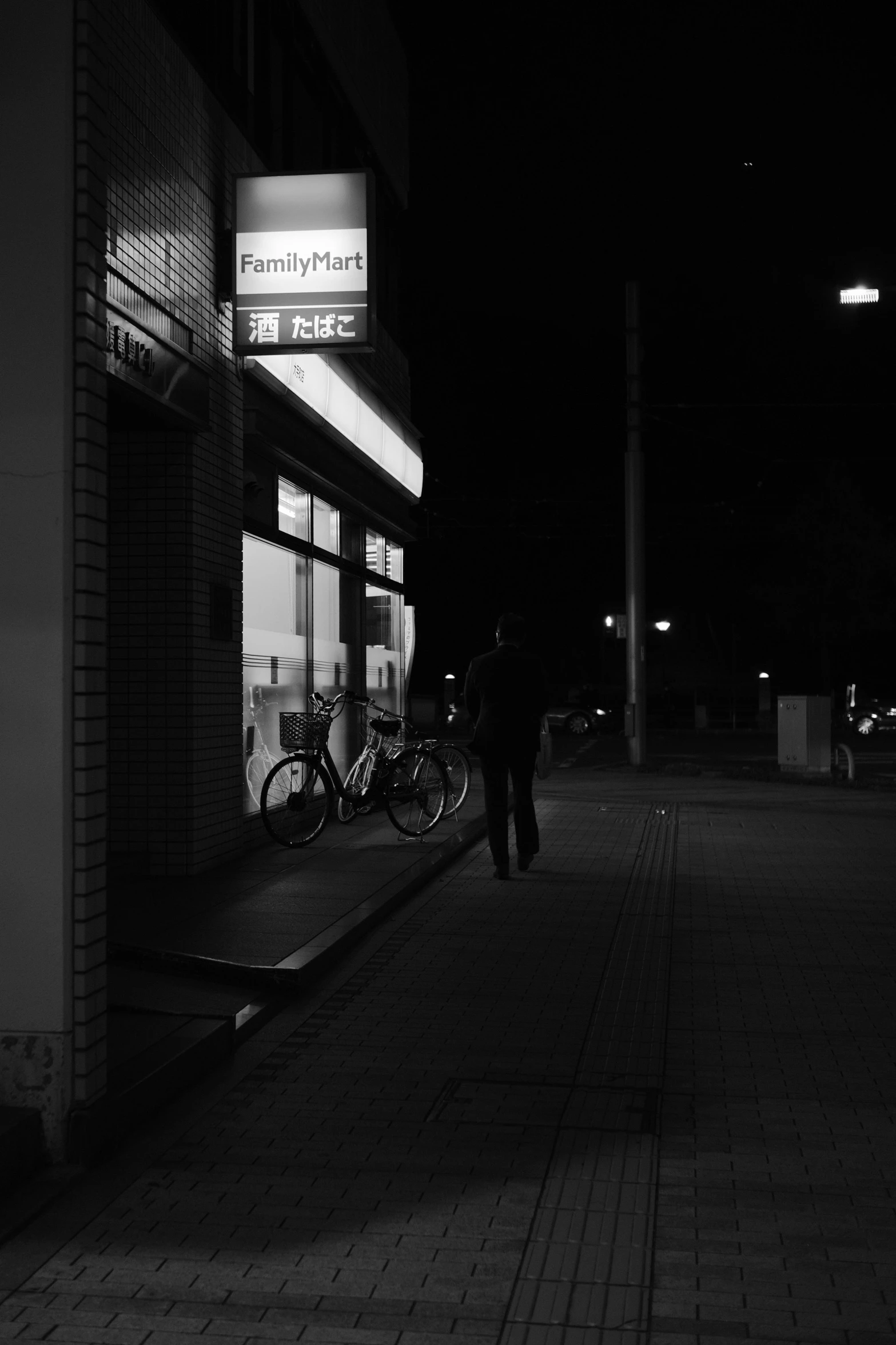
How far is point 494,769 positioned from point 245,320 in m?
3.74

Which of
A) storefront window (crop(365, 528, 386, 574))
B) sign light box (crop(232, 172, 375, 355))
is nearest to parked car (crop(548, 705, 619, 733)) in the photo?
storefront window (crop(365, 528, 386, 574))

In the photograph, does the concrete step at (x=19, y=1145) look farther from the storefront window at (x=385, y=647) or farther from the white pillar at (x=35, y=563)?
the storefront window at (x=385, y=647)

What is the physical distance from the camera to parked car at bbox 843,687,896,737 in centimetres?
4353

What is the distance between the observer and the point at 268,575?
12578mm

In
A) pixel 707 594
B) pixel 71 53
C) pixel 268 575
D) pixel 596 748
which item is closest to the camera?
pixel 71 53

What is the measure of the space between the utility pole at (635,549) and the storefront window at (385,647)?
6.00 m

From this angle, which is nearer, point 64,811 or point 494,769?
point 64,811

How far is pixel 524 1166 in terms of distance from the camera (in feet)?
15.2

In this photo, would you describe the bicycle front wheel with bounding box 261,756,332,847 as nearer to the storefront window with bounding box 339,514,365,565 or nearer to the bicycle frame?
the bicycle frame

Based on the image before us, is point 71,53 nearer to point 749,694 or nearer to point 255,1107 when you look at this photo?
point 255,1107

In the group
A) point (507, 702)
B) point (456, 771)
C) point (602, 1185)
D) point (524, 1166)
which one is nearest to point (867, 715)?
point (456, 771)

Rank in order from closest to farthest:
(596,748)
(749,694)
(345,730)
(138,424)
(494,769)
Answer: (138,424)
(494,769)
(345,730)
(596,748)
(749,694)

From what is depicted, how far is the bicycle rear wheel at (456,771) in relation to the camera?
14078 mm

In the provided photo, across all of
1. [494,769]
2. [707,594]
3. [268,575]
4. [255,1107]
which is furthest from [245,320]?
[707,594]
